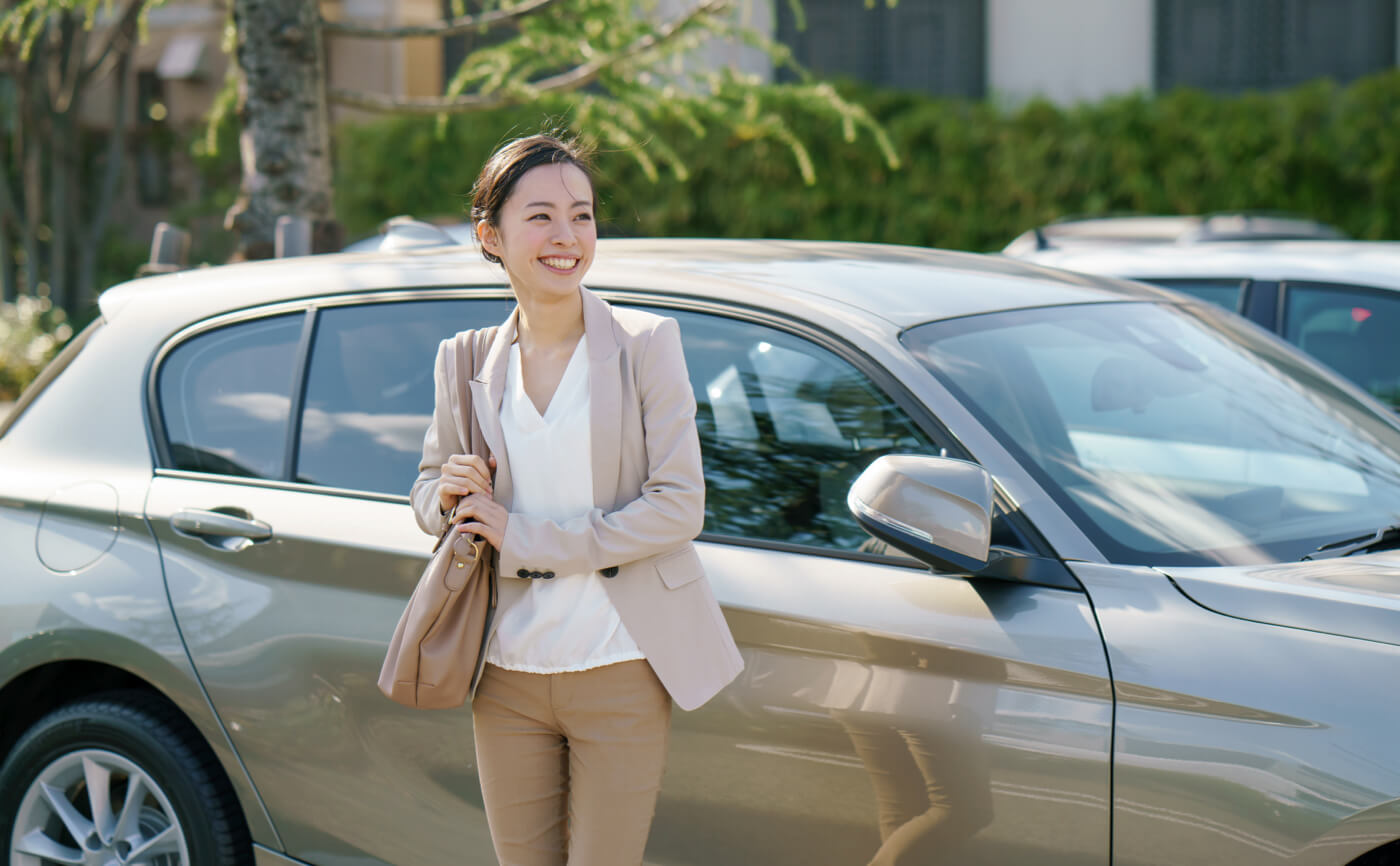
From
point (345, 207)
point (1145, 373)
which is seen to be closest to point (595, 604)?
point (1145, 373)

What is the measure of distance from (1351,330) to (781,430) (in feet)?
10.6

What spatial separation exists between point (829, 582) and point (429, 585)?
2.24 feet

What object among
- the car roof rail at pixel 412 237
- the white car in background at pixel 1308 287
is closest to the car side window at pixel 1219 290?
the white car in background at pixel 1308 287

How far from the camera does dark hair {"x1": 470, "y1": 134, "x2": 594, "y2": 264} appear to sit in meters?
2.27

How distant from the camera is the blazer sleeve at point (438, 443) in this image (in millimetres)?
2324

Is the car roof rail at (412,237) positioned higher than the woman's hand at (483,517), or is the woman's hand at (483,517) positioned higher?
the car roof rail at (412,237)

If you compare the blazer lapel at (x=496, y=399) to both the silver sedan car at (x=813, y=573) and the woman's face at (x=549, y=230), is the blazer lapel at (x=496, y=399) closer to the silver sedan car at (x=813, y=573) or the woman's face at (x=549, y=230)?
the woman's face at (x=549, y=230)

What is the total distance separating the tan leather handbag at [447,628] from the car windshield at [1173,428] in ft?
2.92

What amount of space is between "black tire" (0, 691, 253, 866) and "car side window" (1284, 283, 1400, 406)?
402 cm

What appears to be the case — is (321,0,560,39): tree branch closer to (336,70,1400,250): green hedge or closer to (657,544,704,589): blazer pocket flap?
(336,70,1400,250): green hedge

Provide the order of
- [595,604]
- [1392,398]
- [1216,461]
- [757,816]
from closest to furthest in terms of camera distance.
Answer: [595,604] → [757,816] → [1216,461] → [1392,398]

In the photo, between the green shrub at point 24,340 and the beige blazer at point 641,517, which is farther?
the green shrub at point 24,340

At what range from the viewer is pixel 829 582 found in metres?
2.48

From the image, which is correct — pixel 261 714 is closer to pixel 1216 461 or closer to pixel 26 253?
pixel 1216 461
